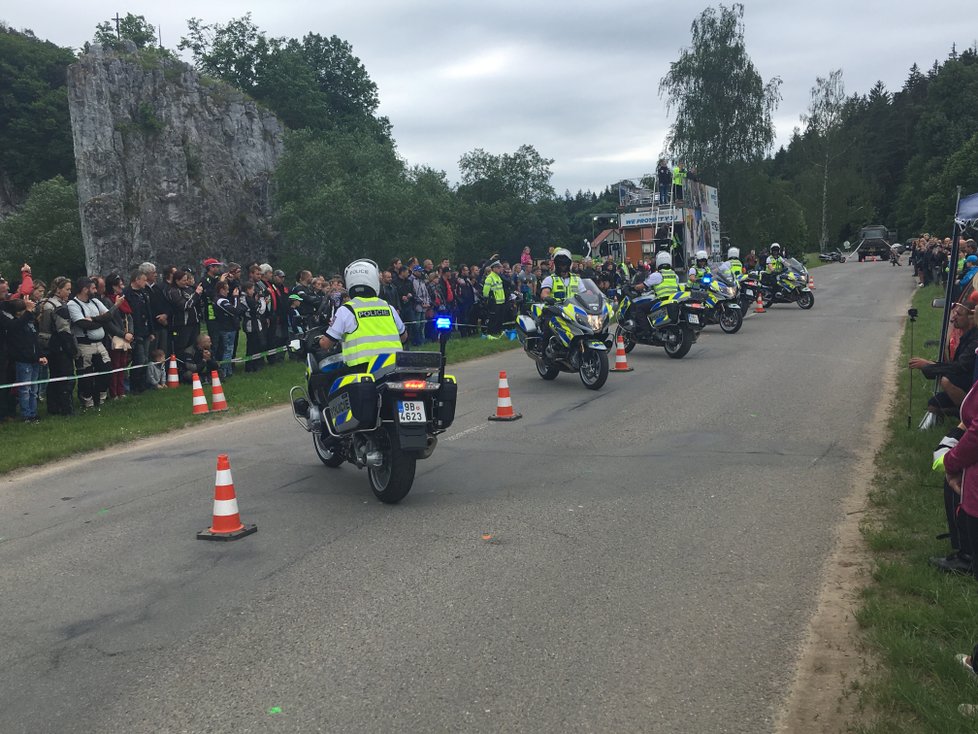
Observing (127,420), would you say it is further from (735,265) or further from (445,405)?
(735,265)

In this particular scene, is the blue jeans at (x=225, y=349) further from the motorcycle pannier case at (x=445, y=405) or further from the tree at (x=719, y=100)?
the tree at (x=719, y=100)

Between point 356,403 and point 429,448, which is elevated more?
point 356,403

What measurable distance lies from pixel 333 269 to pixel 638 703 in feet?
174

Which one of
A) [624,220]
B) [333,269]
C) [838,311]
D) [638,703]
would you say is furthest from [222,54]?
[638,703]

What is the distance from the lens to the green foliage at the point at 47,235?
66.2 metres

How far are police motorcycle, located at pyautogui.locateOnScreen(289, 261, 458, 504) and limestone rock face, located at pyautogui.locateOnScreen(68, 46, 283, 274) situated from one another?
54.2 meters

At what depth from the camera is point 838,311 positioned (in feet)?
85.1

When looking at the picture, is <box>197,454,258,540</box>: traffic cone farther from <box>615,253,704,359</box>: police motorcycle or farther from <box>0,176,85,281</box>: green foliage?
<box>0,176,85,281</box>: green foliage

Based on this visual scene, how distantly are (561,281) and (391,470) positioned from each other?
7.42 m

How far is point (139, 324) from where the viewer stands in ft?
45.2

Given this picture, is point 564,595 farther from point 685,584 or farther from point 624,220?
point 624,220

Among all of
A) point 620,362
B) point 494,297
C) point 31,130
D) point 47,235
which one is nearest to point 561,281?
point 620,362

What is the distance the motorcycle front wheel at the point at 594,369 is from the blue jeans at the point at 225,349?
21.1 ft

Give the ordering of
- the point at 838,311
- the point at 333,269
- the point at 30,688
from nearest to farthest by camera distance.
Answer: the point at 30,688 → the point at 838,311 → the point at 333,269
